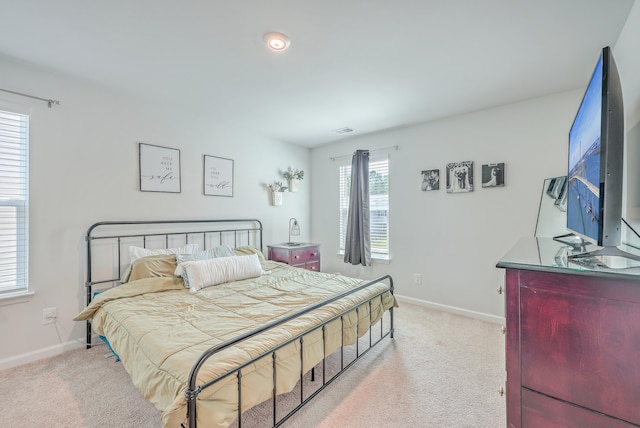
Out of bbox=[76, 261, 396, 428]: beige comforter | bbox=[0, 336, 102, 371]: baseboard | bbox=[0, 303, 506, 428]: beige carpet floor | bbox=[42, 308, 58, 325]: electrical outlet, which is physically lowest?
bbox=[0, 303, 506, 428]: beige carpet floor

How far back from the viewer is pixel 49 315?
7.72 feet

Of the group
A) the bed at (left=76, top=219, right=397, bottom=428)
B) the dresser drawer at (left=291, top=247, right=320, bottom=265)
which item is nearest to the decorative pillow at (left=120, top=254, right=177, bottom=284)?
the bed at (left=76, top=219, right=397, bottom=428)

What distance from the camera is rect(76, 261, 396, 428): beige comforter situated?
1220mm

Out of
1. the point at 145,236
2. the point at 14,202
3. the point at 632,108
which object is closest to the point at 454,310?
the point at 632,108

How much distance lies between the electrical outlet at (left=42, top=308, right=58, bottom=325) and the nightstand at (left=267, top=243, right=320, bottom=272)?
2272mm

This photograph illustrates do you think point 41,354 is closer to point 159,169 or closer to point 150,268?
point 150,268

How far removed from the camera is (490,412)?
1.69 meters

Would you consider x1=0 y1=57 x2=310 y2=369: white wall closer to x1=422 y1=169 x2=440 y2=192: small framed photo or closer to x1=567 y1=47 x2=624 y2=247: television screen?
x1=422 y1=169 x2=440 y2=192: small framed photo

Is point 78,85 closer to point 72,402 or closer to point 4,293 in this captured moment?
point 4,293

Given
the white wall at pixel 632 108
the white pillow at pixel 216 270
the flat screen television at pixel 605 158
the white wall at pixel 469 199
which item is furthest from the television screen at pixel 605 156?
the white pillow at pixel 216 270

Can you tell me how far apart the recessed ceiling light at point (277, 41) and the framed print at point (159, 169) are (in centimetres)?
178

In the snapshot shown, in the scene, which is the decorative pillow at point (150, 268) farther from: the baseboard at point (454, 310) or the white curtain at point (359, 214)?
the baseboard at point (454, 310)

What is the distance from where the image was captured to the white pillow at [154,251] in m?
2.65

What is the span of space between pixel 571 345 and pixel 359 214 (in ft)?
10.4
